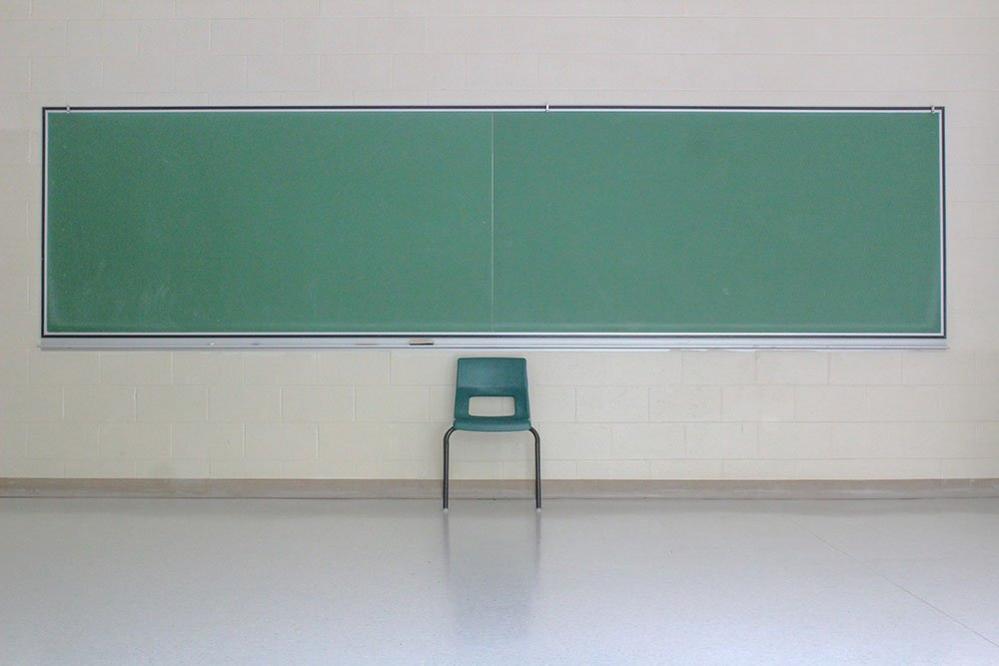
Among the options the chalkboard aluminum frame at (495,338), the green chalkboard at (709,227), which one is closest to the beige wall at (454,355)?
the chalkboard aluminum frame at (495,338)

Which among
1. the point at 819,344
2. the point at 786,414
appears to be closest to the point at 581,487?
the point at 786,414

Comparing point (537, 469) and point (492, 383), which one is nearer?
point (537, 469)

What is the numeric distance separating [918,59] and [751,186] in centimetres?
128

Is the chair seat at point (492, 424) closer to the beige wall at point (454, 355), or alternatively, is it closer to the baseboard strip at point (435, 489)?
the beige wall at point (454, 355)

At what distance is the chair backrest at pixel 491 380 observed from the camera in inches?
207

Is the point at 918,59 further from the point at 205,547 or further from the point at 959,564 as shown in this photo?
the point at 205,547

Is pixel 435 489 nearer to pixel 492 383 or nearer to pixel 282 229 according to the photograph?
pixel 492 383

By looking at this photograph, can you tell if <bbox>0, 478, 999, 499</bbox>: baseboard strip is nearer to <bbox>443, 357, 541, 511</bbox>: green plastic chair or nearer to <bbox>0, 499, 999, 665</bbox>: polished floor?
Answer: <bbox>0, 499, 999, 665</bbox>: polished floor

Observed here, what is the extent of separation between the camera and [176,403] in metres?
5.42

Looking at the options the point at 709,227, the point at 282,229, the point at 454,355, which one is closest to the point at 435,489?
the point at 454,355

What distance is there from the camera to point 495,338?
5.40 meters

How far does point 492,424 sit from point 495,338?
62 cm

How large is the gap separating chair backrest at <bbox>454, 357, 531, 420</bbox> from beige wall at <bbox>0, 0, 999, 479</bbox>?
146 mm

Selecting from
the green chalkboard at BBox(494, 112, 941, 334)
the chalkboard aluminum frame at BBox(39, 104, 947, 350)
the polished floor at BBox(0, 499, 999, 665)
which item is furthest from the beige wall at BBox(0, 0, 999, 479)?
the polished floor at BBox(0, 499, 999, 665)
